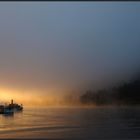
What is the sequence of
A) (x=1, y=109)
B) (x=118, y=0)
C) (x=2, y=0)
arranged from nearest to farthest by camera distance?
(x=2, y=0) → (x=118, y=0) → (x=1, y=109)

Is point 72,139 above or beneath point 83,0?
beneath

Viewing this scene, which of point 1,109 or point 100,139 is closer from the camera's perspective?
point 100,139

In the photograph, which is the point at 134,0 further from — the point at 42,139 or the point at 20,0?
the point at 42,139

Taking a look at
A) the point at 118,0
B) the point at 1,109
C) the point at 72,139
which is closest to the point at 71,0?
the point at 118,0

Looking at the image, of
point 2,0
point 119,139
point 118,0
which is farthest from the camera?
point 119,139

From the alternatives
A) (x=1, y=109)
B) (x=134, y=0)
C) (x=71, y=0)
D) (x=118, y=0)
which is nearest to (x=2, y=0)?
(x=71, y=0)

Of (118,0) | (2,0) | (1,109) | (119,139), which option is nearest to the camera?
(2,0)

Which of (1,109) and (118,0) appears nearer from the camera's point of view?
(118,0)

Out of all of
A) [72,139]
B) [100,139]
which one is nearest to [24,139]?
[72,139]

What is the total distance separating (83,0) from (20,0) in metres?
3.57

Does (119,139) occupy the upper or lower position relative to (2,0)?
lower

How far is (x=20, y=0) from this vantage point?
59.3ft

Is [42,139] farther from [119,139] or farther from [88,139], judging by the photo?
[119,139]

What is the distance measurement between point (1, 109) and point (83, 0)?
489ft
